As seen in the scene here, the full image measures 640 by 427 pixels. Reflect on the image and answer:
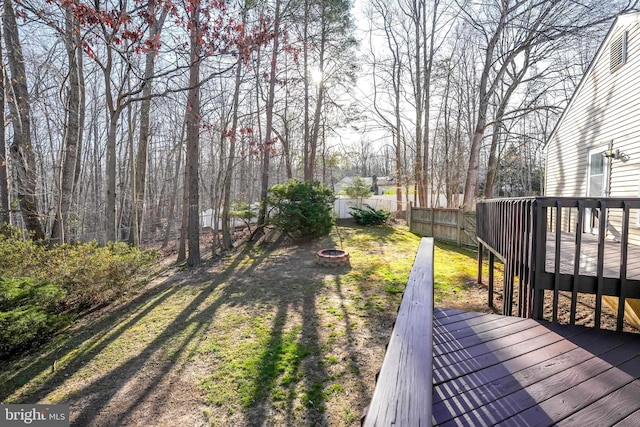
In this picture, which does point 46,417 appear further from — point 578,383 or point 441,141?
point 441,141

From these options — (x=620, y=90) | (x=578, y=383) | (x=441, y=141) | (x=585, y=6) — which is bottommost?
(x=578, y=383)

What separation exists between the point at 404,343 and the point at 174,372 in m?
2.95

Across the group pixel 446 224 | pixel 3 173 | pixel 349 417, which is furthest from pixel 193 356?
pixel 446 224

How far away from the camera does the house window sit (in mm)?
5225

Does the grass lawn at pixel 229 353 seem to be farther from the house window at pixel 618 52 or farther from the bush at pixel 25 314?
the house window at pixel 618 52

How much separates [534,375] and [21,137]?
10786mm

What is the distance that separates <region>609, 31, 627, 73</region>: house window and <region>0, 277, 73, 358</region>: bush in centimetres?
995

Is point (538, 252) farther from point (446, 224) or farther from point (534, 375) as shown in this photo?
point (446, 224)

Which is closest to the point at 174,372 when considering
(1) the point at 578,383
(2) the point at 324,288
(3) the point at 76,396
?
(3) the point at 76,396

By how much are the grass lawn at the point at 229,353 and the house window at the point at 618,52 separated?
4767 millimetres

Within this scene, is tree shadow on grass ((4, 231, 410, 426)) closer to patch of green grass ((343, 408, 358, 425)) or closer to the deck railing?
patch of green grass ((343, 408, 358, 425))

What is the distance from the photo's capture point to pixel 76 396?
9.20 ft

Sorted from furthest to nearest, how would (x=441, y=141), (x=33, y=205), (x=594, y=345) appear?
1. (x=441, y=141)
2. (x=33, y=205)
3. (x=594, y=345)

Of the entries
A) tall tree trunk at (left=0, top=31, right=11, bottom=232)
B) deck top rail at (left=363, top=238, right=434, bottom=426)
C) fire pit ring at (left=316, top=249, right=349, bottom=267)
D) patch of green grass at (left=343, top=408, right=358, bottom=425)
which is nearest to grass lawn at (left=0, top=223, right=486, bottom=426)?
patch of green grass at (left=343, top=408, right=358, bottom=425)
